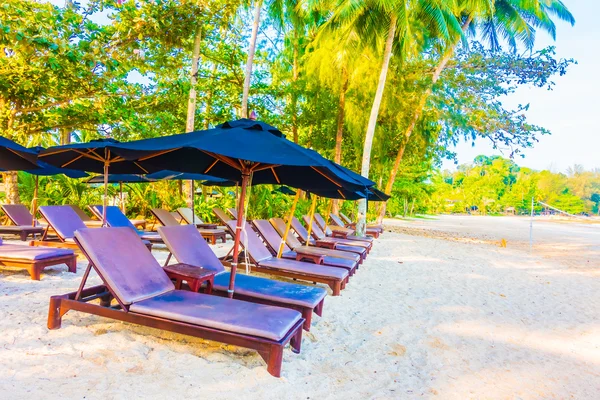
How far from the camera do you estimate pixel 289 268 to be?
5449mm

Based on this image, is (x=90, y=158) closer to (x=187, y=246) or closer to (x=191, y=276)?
(x=187, y=246)

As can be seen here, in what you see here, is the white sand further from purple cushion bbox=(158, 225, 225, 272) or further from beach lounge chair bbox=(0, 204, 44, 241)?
beach lounge chair bbox=(0, 204, 44, 241)

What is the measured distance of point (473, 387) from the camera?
121 inches

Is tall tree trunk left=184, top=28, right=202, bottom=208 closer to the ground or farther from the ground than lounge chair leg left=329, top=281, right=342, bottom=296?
farther from the ground

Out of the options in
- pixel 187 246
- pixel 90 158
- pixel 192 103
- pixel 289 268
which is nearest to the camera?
pixel 187 246

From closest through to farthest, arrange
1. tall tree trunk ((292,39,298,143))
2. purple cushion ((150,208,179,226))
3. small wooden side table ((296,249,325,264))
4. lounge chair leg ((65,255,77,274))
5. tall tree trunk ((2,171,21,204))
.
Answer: lounge chair leg ((65,255,77,274)), small wooden side table ((296,249,325,264)), purple cushion ((150,208,179,226)), tall tree trunk ((2,171,21,204)), tall tree trunk ((292,39,298,143))

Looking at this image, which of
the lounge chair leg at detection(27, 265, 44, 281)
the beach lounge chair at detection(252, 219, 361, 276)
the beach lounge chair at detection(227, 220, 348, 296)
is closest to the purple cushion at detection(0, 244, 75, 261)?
the lounge chair leg at detection(27, 265, 44, 281)

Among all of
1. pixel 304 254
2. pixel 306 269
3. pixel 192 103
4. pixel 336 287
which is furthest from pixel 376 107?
pixel 336 287

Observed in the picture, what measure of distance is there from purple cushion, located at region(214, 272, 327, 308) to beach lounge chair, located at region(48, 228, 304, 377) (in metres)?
0.49

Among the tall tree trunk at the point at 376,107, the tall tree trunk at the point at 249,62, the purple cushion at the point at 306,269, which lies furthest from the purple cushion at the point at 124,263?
the tall tree trunk at the point at 249,62

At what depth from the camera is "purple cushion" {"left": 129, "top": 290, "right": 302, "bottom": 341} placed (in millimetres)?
2852

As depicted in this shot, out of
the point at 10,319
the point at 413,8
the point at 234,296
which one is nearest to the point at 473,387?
the point at 234,296

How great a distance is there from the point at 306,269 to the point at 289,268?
9.5 inches

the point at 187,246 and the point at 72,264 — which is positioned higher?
the point at 187,246
